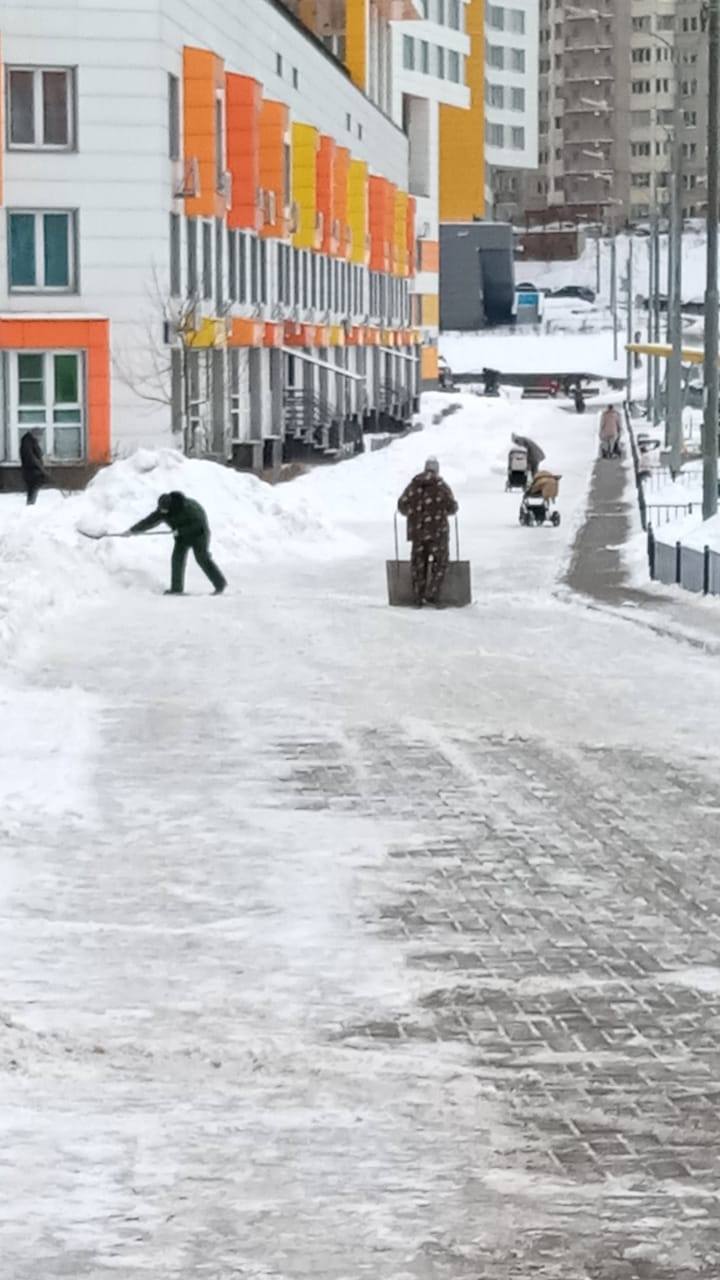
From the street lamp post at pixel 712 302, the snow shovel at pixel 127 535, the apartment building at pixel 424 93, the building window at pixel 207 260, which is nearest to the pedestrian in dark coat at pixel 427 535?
the snow shovel at pixel 127 535

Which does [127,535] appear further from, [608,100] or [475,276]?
[608,100]

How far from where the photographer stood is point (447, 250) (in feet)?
461

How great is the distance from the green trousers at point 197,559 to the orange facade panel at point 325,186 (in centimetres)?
4328

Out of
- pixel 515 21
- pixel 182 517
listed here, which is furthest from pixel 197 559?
→ pixel 515 21

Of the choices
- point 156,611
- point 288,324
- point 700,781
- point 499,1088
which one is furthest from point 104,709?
point 288,324

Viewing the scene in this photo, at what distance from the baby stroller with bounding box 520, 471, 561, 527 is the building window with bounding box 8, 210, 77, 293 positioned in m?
12.2

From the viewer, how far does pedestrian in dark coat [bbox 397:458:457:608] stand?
85.4ft

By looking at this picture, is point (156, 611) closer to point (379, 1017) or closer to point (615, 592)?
point (615, 592)

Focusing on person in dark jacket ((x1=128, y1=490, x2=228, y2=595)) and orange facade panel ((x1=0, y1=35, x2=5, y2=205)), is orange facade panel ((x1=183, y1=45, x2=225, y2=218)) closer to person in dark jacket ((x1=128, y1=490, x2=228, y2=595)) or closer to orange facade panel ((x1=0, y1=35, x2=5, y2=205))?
orange facade panel ((x1=0, y1=35, x2=5, y2=205))

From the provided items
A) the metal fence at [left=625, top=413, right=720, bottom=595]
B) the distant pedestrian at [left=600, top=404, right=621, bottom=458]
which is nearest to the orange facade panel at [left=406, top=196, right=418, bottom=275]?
the distant pedestrian at [left=600, top=404, right=621, bottom=458]

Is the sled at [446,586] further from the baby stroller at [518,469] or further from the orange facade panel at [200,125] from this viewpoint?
the orange facade panel at [200,125]

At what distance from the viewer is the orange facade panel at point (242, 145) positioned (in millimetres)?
55594

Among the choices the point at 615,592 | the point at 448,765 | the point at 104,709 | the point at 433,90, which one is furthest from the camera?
the point at 433,90

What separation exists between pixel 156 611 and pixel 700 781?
37.7 ft
